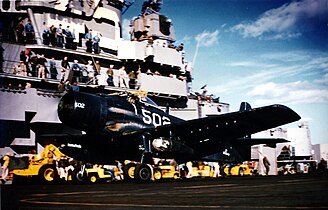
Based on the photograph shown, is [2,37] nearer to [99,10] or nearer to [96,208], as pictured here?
[99,10]

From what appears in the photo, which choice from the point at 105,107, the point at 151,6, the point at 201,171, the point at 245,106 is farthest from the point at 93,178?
the point at 151,6

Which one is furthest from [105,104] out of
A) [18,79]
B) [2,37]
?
[2,37]

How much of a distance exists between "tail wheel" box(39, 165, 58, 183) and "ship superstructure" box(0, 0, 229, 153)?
2303mm

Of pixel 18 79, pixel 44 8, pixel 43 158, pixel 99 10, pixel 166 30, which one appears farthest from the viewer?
pixel 166 30

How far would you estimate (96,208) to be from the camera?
12.5 feet

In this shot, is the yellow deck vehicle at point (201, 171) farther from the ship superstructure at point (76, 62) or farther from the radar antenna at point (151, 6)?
the radar antenna at point (151, 6)

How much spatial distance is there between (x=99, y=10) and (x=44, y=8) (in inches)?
182

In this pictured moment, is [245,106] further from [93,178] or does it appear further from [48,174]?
[48,174]

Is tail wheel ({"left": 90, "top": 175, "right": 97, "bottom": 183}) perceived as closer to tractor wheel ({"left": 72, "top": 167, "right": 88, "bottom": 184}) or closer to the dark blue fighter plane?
tractor wheel ({"left": 72, "top": 167, "right": 88, "bottom": 184})

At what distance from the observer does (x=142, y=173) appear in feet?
38.0

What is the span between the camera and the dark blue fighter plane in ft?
37.5

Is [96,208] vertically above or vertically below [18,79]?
below

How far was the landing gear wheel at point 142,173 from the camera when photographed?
37.7ft

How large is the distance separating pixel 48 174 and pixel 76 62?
10733 mm
